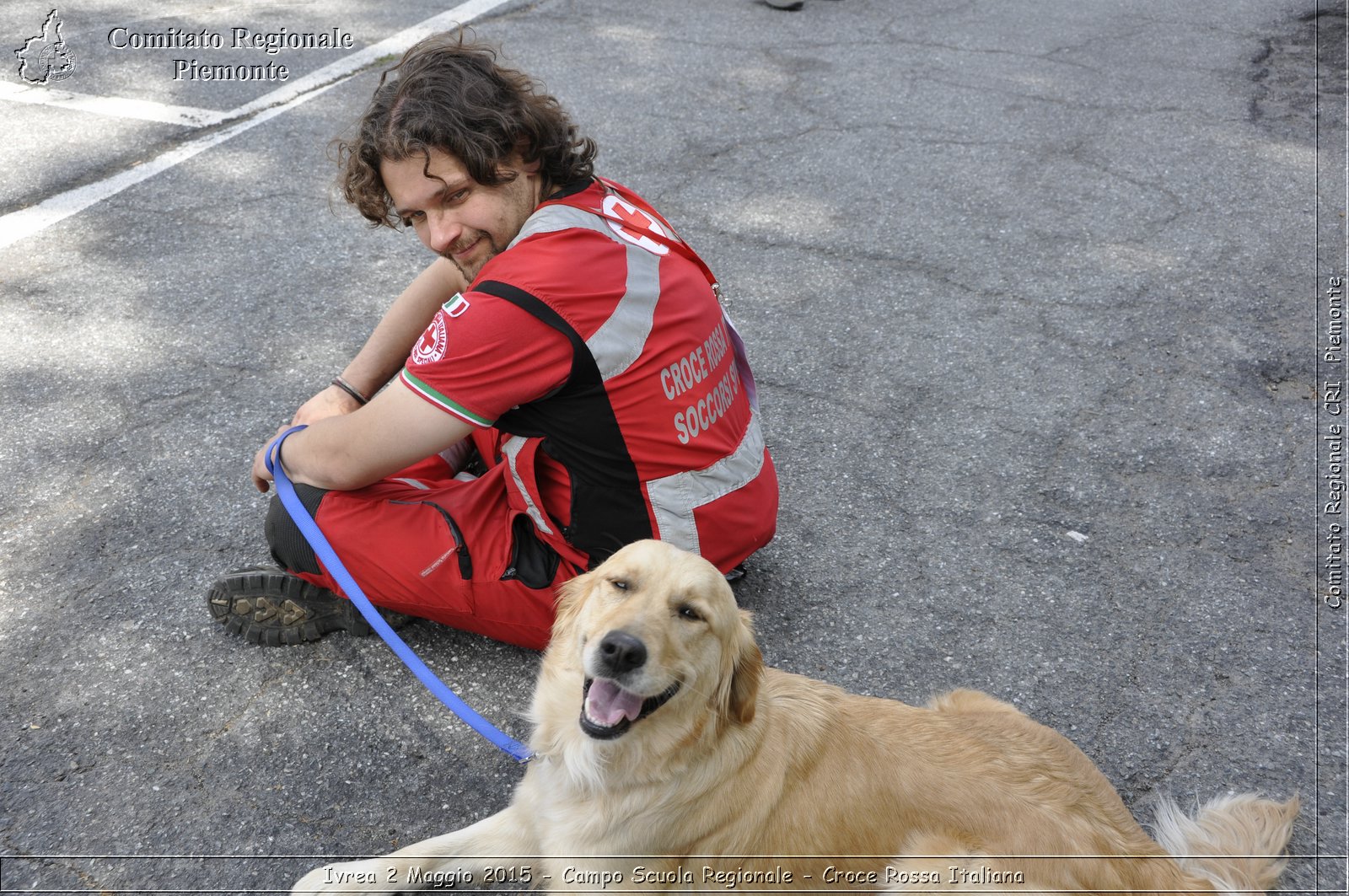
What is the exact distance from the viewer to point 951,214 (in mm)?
5551

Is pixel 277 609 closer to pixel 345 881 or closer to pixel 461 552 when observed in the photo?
pixel 461 552

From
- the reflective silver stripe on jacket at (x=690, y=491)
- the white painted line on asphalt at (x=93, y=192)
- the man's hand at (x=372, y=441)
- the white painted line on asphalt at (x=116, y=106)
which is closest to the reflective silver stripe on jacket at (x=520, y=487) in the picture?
the man's hand at (x=372, y=441)

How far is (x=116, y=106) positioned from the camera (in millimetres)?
5906

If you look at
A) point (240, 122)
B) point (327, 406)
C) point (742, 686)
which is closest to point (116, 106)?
point (240, 122)

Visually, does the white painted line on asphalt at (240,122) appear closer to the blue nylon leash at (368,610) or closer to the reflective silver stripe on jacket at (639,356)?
the blue nylon leash at (368,610)

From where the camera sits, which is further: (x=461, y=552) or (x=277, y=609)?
(x=277, y=609)

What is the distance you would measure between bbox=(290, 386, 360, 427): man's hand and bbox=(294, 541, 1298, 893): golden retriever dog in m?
1.16

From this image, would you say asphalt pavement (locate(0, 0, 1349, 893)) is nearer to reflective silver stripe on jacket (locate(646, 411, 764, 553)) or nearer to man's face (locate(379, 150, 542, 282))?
reflective silver stripe on jacket (locate(646, 411, 764, 553))

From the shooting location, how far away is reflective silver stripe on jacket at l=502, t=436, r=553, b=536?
2.73m

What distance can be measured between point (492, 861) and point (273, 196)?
13.0 ft

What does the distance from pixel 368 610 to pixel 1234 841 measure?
218 cm

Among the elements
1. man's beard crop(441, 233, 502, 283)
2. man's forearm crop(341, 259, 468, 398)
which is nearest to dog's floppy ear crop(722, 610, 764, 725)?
man's beard crop(441, 233, 502, 283)

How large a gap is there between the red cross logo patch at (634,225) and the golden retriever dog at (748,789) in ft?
2.80

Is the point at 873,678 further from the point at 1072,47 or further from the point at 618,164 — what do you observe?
the point at 1072,47
